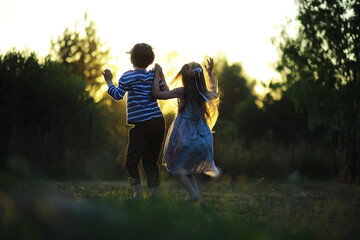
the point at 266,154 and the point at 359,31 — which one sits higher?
the point at 359,31

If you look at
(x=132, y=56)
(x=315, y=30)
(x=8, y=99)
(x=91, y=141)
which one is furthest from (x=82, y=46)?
(x=132, y=56)

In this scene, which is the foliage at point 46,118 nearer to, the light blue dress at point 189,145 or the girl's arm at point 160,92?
the light blue dress at point 189,145

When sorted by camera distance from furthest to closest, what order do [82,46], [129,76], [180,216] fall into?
[82,46] < [129,76] < [180,216]

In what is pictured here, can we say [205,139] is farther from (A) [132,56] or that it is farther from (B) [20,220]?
(B) [20,220]

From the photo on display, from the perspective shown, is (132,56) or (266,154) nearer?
(132,56)

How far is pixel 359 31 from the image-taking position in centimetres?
1003

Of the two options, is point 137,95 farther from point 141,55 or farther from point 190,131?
point 190,131

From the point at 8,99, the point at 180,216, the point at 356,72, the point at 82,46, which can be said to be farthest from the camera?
the point at 82,46

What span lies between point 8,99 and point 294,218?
7.99 m

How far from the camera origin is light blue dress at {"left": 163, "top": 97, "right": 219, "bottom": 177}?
453 centimetres

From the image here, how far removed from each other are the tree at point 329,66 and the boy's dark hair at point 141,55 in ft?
23.3

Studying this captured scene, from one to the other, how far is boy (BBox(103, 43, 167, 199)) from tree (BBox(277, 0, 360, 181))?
282 inches

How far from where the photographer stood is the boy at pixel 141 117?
178 inches

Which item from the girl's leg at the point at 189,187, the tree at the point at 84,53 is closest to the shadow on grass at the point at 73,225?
the girl's leg at the point at 189,187
